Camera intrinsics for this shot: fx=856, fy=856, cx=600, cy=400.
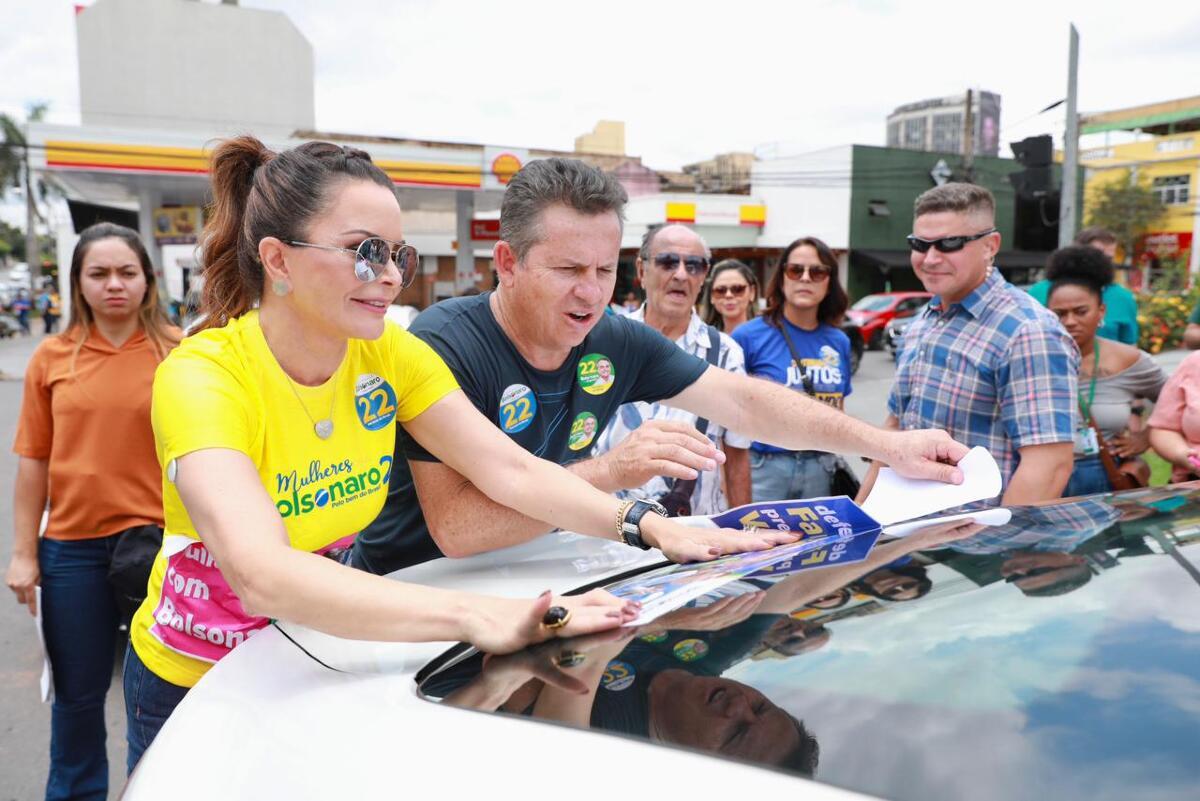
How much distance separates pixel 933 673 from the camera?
1.09 metres

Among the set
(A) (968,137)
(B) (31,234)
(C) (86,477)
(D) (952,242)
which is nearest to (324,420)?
(C) (86,477)

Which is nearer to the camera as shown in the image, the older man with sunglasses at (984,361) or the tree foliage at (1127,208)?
the older man with sunglasses at (984,361)

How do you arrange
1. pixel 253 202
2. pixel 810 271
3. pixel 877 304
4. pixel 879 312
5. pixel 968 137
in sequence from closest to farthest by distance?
pixel 253 202 < pixel 810 271 < pixel 879 312 < pixel 877 304 < pixel 968 137

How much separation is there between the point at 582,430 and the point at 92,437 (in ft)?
5.02

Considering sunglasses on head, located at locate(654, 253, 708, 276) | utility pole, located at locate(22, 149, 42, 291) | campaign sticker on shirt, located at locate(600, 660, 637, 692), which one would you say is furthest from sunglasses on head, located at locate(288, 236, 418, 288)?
utility pole, located at locate(22, 149, 42, 291)

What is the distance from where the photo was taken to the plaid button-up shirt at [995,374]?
277 centimetres

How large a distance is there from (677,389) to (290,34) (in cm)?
4284

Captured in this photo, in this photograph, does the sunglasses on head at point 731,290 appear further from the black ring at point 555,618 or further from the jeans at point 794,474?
the black ring at point 555,618

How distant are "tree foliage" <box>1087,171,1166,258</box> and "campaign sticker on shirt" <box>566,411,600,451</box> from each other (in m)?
37.6

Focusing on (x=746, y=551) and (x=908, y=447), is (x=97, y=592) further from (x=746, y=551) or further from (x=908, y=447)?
(x=908, y=447)

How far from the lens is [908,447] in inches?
81.0

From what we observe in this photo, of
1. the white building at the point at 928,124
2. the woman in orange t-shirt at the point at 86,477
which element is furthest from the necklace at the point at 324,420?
the white building at the point at 928,124

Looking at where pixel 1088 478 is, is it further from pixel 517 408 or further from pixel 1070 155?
pixel 1070 155

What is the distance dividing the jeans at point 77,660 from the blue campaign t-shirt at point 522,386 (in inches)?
35.7
